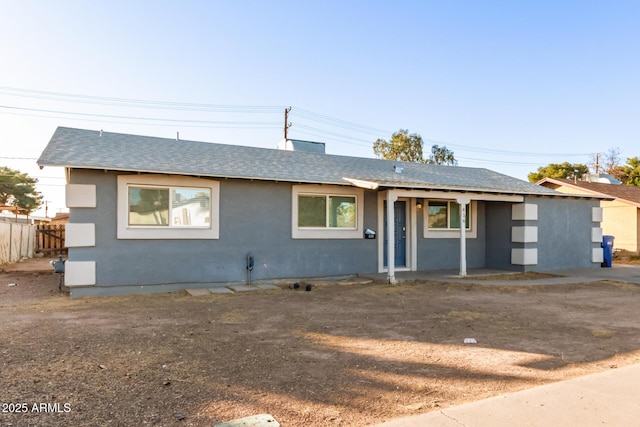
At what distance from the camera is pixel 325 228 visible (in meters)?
11.2

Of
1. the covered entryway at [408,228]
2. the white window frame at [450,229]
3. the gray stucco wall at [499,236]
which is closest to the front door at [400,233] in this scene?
the covered entryway at [408,228]

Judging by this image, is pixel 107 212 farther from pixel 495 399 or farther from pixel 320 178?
pixel 495 399

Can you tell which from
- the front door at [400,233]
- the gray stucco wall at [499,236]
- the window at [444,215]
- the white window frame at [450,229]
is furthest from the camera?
the gray stucco wall at [499,236]

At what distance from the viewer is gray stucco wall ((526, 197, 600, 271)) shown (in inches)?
527

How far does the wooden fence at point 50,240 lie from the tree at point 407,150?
24306 millimetres

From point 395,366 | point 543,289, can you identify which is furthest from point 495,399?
point 543,289

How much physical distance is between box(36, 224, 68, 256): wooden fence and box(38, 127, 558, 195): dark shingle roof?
13113 millimetres

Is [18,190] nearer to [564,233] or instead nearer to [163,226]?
[163,226]

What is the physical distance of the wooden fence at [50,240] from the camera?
2109 centimetres

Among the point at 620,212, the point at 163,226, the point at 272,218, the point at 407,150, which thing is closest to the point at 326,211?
the point at 272,218

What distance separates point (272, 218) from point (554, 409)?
8167 millimetres

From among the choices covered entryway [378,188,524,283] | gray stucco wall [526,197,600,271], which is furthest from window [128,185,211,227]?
gray stucco wall [526,197,600,271]

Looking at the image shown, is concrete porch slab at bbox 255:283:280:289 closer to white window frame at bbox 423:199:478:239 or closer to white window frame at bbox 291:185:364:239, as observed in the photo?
white window frame at bbox 291:185:364:239

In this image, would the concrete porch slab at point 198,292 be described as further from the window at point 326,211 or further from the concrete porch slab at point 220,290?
the window at point 326,211
